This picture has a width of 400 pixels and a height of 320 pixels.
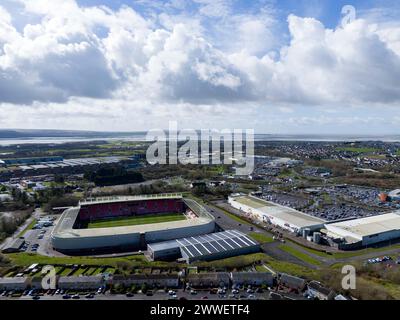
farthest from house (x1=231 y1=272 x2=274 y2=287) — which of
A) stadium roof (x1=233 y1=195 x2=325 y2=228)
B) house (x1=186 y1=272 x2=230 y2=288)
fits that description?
stadium roof (x1=233 y1=195 x2=325 y2=228)

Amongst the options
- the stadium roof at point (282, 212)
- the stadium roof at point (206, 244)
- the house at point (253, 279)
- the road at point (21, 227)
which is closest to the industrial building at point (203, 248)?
the stadium roof at point (206, 244)

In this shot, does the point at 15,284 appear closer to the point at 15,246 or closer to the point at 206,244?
the point at 15,246

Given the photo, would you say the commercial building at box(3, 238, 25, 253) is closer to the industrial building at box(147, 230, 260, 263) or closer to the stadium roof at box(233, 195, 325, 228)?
the industrial building at box(147, 230, 260, 263)

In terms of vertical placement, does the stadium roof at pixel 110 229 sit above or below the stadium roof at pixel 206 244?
above

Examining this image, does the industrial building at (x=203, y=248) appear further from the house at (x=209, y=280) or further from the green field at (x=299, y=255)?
the house at (x=209, y=280)

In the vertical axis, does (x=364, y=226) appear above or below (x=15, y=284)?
above

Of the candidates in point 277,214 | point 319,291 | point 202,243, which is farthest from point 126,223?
point 319,291
